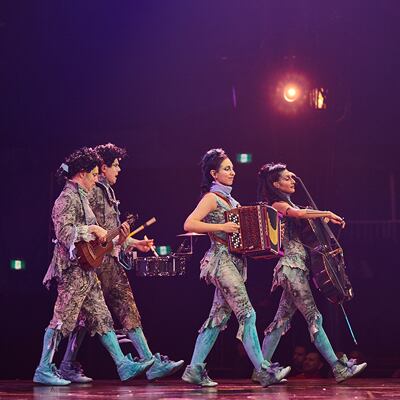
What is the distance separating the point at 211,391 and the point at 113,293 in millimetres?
1331

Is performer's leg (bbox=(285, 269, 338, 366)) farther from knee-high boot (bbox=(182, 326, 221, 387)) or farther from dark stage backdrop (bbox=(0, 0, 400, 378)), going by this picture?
dark stage backdrop (bbox=(0, 0, 400, 378))

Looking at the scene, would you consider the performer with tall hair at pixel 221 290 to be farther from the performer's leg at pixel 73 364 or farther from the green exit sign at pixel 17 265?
the green exit sign at pixel 17 265

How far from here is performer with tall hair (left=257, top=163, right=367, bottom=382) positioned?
22.2 ft

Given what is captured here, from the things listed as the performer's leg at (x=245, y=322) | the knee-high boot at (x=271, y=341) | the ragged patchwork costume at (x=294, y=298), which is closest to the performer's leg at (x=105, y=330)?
the performer's leg at (x=245, y=322)

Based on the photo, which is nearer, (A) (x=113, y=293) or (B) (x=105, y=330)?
(B) (x=105, y=330)

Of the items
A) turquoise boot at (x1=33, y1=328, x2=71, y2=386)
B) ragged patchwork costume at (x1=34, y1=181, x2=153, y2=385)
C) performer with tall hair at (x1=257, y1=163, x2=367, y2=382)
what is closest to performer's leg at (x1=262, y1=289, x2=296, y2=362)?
performer with tall hair at (x1=257, y1=163, x2=367, y2=382)

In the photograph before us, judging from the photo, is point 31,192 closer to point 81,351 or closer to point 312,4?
point 81,351

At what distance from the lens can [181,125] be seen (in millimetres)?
10891

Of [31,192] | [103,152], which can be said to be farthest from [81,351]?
[103,152]

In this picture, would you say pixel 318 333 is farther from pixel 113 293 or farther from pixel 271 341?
pixel 113 293

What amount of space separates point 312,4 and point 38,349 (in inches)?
201

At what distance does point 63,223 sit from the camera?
648 centimetres

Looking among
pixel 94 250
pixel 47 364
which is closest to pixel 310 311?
pixel 94 250

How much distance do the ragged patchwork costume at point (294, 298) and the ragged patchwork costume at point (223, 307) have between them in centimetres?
54
